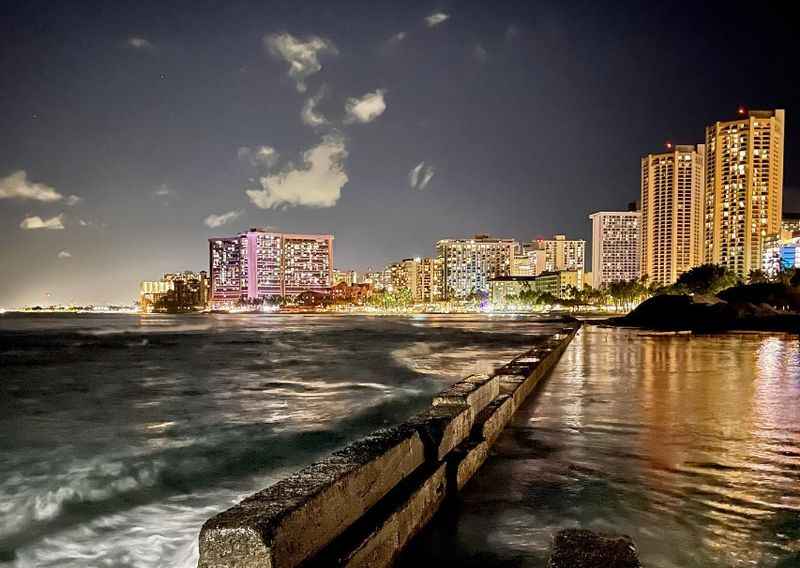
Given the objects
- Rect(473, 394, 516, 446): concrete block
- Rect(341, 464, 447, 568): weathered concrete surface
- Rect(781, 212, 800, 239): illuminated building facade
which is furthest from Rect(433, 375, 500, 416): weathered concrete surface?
Rect(781, 212, 800, 239): illuminated building facade

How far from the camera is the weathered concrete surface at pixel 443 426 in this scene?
19.0 ft

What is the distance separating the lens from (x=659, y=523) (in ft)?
17.7

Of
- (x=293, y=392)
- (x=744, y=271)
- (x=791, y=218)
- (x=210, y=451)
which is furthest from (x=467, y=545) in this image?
(x=791, y=218)

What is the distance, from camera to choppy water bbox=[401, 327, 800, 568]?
4867 millimetres

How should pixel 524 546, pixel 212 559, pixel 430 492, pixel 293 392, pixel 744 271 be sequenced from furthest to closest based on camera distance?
pixel 744 271, pixel 293 392, pixel 430 492, pixel 524 546, pixel 212 559

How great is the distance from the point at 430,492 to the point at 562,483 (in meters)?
2.02

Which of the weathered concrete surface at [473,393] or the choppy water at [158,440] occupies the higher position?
the weathered concrete surface at [473,393]

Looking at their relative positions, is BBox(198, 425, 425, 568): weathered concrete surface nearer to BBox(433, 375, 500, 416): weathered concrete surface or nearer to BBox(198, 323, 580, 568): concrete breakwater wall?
BBox(198, 323, 580, 568): concrete breakwater wall

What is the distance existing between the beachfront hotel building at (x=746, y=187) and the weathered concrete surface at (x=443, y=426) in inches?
Answer: 7087

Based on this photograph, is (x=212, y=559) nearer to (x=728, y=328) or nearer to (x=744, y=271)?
(x=728, y=328)

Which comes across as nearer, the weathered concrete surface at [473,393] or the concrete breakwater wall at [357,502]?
the concrete breakwater wall at [357,502]

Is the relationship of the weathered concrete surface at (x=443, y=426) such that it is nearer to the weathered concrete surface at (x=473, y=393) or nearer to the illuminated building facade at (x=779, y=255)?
the weathered concrete surface at (x=473, y=393)

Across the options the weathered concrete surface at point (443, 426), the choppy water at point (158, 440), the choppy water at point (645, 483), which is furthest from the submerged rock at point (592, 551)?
the choppy water at point (158, 440)

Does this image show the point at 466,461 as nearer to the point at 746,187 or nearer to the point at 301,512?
the point at 301,512
